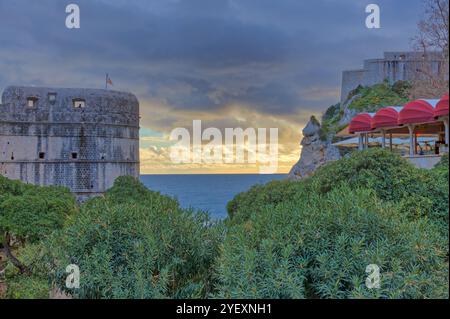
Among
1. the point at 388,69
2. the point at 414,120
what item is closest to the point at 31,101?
the point at 414,120

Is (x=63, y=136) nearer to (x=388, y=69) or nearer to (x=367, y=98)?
(x=367, y=98)

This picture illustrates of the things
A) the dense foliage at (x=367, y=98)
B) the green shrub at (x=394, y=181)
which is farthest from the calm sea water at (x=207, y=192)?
the green shrub at (x=394, y=181)

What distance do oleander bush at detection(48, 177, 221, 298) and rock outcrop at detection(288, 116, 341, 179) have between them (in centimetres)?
3700

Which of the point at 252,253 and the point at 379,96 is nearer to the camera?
the point at 252,253

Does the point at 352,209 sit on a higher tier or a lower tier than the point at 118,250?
higher

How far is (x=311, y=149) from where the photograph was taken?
4369cm

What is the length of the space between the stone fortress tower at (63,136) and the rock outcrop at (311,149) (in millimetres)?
22275

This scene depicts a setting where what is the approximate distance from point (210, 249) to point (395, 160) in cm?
465

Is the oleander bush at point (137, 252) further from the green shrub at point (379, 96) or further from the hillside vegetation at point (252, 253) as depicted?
the green shrub at point (379, 96)

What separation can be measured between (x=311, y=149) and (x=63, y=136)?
27.3 m

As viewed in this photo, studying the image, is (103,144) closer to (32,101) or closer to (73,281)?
(32,101)
